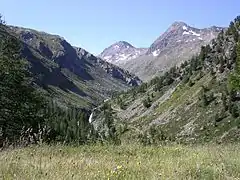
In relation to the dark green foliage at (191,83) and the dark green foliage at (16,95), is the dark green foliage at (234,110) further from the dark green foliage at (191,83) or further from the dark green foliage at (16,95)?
the dark green foliage at (191,83)

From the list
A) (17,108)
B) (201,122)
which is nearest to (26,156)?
(17,108)

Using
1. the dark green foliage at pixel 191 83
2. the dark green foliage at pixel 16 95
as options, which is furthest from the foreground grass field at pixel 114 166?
the dark green foliage at pixel 191 83

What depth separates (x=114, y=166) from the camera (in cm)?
730

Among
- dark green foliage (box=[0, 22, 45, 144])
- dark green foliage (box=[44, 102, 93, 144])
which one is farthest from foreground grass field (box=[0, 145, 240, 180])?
dark green foliage (box=[0, 22, 45, 144])

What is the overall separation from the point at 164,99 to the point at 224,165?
346 ft

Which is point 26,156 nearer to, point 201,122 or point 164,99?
point 201,122

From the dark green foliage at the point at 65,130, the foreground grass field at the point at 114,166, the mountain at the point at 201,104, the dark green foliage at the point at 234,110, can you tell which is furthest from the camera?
the dark green foliage at the point at 234,110

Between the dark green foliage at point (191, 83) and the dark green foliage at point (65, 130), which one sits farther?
the dark green foliage at point (191, 83)

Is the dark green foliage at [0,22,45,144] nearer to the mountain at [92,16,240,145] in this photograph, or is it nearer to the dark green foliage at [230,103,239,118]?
the mountain at [92,16,240,145]

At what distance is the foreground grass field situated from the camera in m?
6.33

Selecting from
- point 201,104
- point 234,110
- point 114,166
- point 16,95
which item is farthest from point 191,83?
point 114,166

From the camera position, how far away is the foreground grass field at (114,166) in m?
6.33

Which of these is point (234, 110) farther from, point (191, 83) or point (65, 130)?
point (191, 83)

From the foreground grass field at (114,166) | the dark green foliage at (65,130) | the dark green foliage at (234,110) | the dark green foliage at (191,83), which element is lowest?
the foreground grass field at (114,166)
